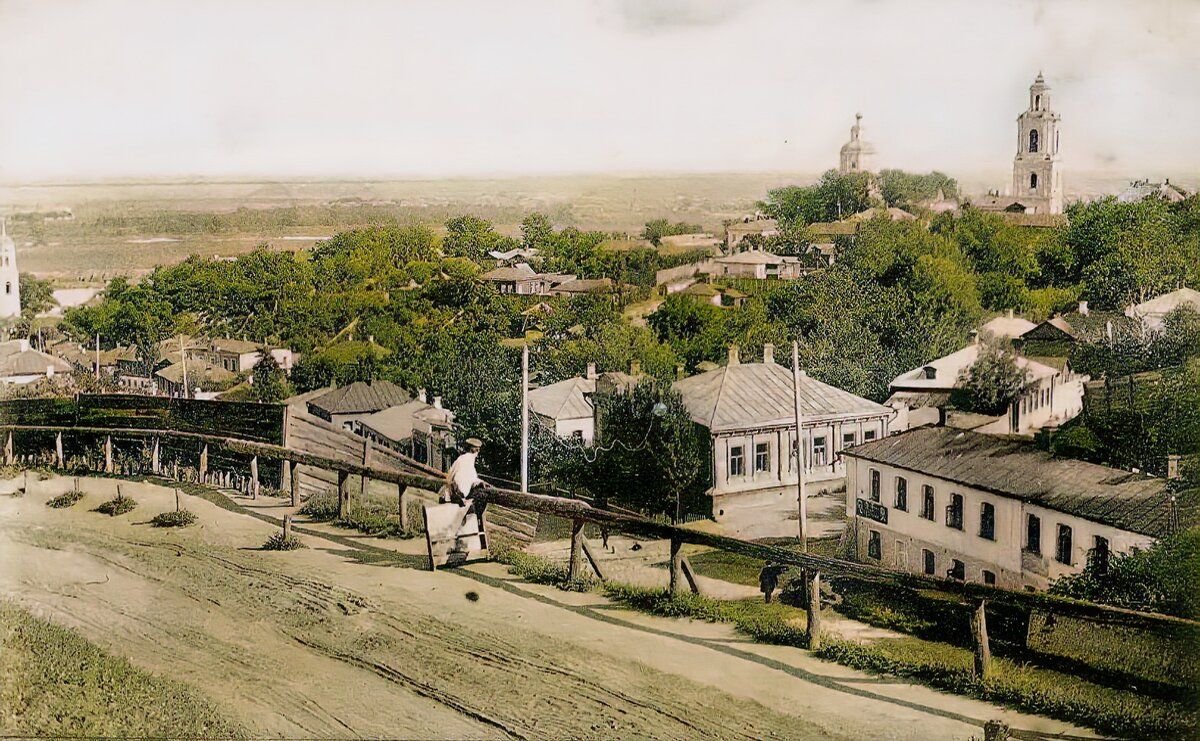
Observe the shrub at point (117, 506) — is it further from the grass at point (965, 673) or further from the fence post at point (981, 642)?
the fence post at point (981, 642)

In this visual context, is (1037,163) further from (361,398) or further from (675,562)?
(361,398)

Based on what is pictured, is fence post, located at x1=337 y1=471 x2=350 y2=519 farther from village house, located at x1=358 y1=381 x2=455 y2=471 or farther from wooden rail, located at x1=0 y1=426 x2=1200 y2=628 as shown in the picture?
village house, located at x1=358 y1=381 x2=455 y2=471

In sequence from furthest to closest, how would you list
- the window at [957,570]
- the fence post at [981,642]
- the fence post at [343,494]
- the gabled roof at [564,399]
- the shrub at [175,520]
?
the shrub at [175,520], the fence post at [343,494], the gabled roof at [564,399], the window at [957,570], the fence post at [981,642]

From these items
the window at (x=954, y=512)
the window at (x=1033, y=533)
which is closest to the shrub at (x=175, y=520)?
the window at (x=954, y=512)

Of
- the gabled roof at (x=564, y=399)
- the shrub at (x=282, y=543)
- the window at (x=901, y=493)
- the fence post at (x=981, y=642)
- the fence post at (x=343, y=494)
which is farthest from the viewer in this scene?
the fence post at (x=343, y=494)

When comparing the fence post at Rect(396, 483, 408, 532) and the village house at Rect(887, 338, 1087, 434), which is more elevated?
→ the village house at Rect(887, 338, 1087, 434)

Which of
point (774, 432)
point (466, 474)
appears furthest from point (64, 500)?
point (774, 432)

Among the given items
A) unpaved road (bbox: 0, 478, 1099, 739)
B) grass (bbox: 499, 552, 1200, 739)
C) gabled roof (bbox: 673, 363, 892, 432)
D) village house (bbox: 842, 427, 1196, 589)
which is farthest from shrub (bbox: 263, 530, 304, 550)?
village house (bbox: 842, 427, 1196, 589)
